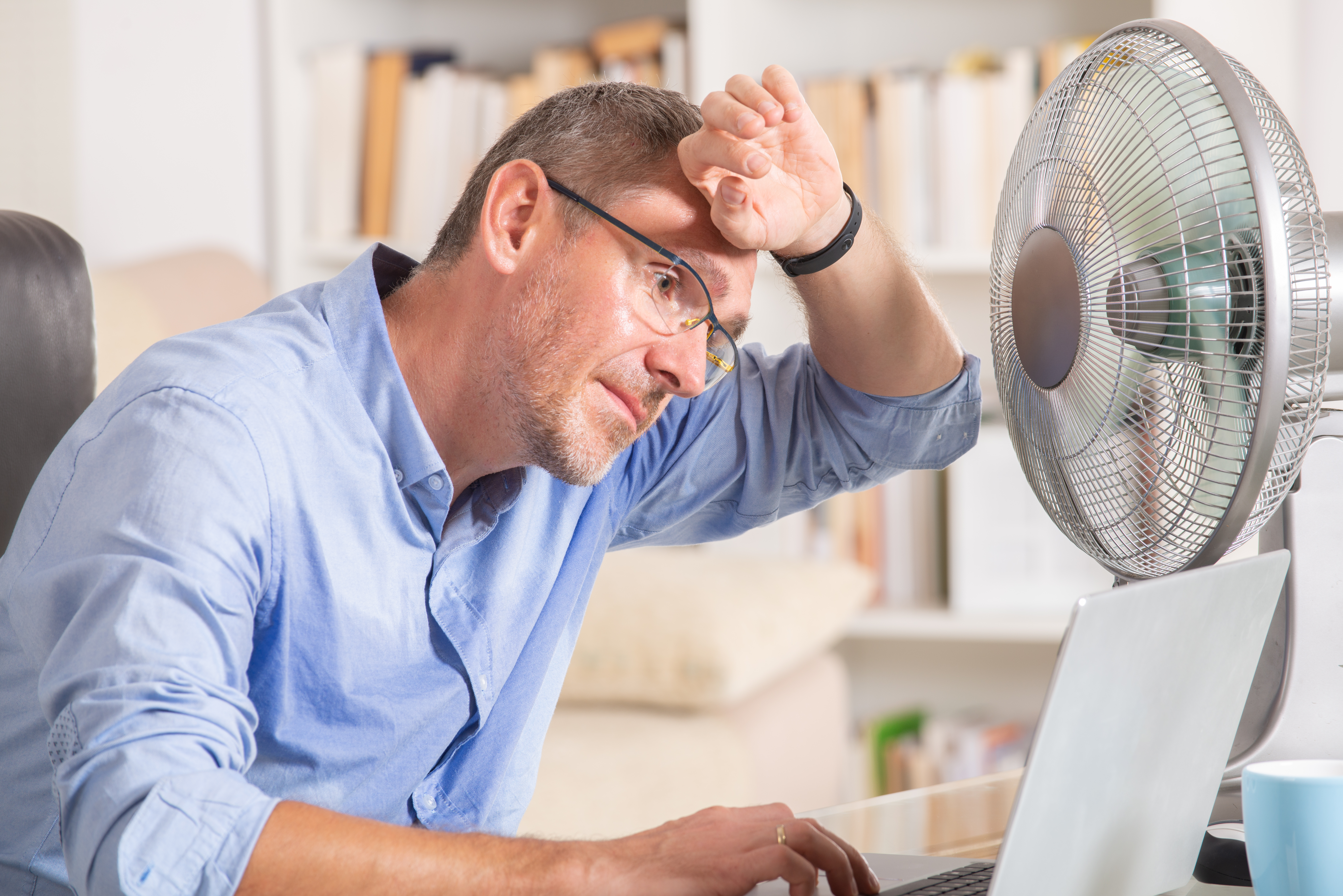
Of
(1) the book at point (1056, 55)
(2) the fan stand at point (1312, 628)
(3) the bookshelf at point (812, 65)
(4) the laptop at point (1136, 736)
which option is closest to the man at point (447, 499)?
(4) the laptop at point (1136, 736)

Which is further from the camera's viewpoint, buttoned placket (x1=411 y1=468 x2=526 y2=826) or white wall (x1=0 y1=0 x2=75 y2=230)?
white wall (x1=0 y1=0 x2=75 y2=230)

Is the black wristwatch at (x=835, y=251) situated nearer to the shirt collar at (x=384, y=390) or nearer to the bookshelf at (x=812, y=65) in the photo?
the shirt collar at (x=384, y=390)

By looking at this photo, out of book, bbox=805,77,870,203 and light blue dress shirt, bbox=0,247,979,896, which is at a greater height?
book, bbox=805,77,870,203

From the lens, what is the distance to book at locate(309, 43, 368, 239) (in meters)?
2.20

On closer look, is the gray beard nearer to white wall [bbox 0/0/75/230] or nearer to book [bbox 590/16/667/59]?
white wall [bbox 0/0/75/230]

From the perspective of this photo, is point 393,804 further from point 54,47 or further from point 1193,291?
point 54,47

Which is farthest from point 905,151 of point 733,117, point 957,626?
point 733,117

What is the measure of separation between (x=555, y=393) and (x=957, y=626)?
1306 millimetres

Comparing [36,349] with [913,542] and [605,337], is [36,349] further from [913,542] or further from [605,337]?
[913,542]

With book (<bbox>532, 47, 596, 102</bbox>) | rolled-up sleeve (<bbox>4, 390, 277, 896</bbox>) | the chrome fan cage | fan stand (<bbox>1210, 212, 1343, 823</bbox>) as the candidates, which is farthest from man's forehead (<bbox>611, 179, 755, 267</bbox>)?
book (<bbox>532, 47, 596, 102</bbox>)

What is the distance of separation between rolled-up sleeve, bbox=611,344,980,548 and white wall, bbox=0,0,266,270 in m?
1.16

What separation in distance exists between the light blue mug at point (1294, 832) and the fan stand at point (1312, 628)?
0.60 ft

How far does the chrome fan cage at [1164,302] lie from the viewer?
0.64 meters

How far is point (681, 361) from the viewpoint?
95cm
